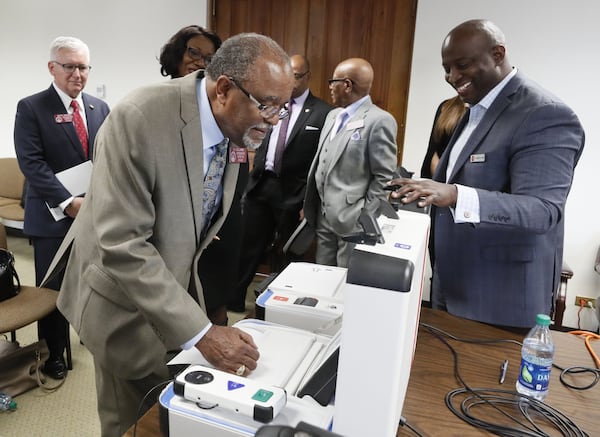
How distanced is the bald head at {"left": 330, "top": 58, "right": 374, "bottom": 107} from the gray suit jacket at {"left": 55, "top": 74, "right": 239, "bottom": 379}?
165 cm

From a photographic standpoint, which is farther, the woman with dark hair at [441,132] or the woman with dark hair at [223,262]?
the woman with dark hair at [441,132]

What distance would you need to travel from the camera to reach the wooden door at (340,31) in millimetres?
3047

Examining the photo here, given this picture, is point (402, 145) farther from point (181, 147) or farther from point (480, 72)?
point (181, 147)

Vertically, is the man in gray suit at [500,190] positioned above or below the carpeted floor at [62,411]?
above

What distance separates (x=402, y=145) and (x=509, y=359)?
2.27m

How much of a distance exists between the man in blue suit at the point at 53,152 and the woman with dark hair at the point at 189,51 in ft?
1.43

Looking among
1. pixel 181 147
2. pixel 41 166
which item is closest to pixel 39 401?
pixel 41 166

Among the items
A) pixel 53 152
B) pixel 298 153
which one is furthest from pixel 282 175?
pixel 53 152

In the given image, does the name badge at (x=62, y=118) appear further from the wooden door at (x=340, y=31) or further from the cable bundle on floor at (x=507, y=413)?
the cable bundle on floor at (x=507, y=413)

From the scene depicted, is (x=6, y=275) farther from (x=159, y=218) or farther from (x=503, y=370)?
(x=503, y=370)

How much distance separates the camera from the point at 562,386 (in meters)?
0.95

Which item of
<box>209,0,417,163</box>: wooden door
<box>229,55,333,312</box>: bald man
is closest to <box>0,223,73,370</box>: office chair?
<box>229,55,333,312</box>: bald man

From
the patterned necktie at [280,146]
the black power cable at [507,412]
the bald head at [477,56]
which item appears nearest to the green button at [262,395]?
the black power cable at [507,412]

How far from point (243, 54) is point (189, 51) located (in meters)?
1.21
